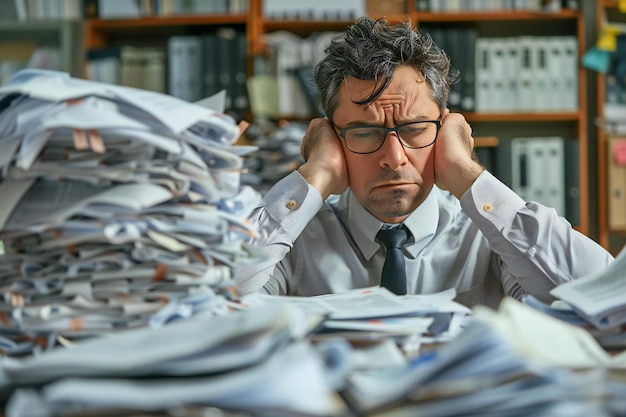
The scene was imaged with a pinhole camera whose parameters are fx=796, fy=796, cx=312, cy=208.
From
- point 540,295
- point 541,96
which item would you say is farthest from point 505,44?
point 540,295

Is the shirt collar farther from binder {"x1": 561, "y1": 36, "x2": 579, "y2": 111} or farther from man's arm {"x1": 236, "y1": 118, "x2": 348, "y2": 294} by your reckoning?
binder {"x1": 561, "y1": 36, "x2": 579, "y2": 111}

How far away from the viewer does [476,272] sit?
177 cm

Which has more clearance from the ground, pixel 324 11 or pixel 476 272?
pixel 324 11

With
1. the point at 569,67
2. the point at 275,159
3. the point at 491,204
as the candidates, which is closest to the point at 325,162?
the point at 491,204

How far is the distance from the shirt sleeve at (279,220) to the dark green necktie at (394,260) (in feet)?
0.57

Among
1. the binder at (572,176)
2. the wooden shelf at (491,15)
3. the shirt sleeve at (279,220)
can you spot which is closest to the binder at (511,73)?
the wooden shelf at (491,15)

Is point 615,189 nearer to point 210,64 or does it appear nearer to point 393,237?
point 210,64

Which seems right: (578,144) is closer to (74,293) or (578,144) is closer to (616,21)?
(616,21)

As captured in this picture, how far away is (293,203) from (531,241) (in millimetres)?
483

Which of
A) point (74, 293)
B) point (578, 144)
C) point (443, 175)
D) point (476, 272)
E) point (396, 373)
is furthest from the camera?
point (578, 144)

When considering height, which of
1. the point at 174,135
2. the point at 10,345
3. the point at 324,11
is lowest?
the point at 10,345

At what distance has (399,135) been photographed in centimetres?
169

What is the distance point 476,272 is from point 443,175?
262 mm

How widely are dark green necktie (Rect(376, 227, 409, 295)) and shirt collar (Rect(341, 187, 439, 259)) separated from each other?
0.06ft
